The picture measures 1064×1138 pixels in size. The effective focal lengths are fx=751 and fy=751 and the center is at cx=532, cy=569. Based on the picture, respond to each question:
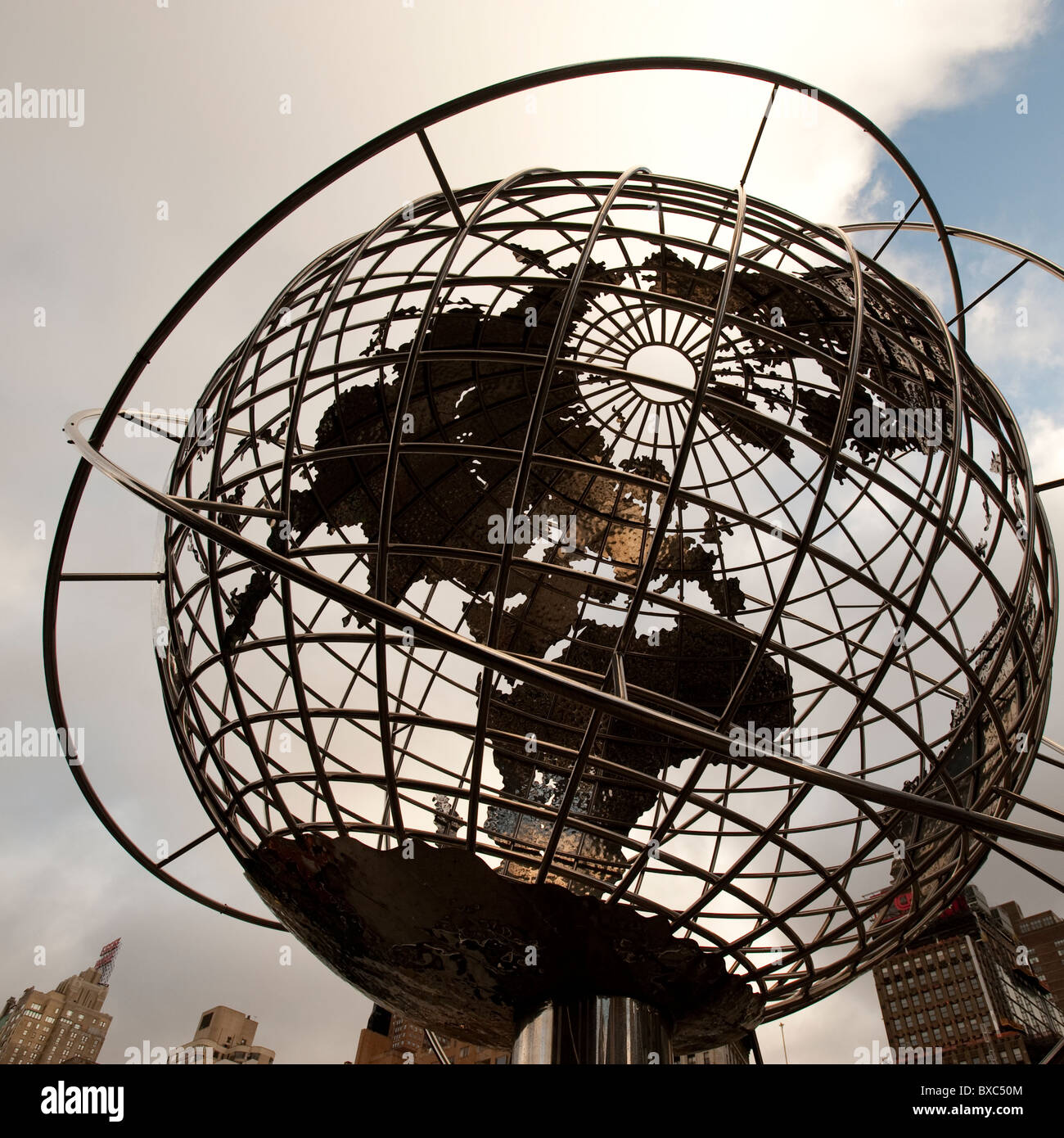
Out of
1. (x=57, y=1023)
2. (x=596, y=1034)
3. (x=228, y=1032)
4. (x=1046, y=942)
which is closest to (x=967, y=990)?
(x=1046, y=942)

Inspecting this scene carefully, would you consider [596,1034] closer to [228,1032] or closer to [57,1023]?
[228,1032]

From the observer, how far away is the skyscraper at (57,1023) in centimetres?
4192

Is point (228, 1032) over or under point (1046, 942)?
under

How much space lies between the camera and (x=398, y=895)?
3438mm

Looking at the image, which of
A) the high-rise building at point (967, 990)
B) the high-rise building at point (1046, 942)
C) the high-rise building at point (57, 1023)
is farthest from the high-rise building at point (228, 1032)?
the high-rise building at point (1046, 942)

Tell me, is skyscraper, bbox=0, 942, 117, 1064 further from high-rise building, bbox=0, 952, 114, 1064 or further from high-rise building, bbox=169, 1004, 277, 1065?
high-rise building, bbox=169, 1004, 277, 1065

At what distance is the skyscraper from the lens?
1650 inches

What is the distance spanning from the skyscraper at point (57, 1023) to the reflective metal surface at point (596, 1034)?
160ft

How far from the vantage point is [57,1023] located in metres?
47.3

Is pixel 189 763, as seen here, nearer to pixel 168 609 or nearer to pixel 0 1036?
pixel 168 609

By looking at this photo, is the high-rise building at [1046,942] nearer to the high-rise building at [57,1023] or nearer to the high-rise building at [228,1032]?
the high-rise building at [228,1032]

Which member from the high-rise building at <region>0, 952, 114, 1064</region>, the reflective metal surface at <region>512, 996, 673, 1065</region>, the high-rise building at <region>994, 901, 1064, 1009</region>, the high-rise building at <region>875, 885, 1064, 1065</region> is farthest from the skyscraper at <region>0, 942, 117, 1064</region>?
the high-rise building at <region>994, 901, 1064, 1009</region>

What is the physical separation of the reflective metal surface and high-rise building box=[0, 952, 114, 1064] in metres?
48.9
